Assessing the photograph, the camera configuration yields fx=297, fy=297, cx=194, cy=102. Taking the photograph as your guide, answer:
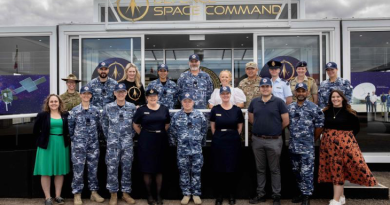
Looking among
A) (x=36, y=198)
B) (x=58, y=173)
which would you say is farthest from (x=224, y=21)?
(x=36, y=198)

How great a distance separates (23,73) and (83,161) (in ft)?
10.3

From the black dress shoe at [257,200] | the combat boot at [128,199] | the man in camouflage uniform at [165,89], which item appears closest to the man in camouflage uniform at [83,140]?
the combat boot at [128,199]

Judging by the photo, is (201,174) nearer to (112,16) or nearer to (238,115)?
(238,115)

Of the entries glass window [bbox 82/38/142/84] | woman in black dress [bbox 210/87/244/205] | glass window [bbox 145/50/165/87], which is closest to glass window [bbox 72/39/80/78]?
glass window [bbox 82/38/142/84]

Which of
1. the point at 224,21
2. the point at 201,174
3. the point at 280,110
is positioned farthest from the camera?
the point at 224,21

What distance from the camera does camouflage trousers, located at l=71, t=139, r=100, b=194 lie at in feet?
12.7

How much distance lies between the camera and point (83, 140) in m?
3.87

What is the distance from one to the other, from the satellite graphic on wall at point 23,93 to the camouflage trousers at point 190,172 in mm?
3528

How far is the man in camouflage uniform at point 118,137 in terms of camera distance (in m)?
3.83

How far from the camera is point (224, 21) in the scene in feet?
18.7

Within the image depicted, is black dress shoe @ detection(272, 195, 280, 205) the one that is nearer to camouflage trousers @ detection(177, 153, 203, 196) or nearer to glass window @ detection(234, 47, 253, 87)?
camouflage trousers @ detection(177, 153, 203, 196)

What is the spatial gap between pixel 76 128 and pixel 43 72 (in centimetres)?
267

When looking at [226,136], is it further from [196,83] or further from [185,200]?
[196,83]

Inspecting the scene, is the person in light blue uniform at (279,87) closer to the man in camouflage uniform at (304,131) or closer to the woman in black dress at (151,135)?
the man in camouflage uniform at (304,131)
